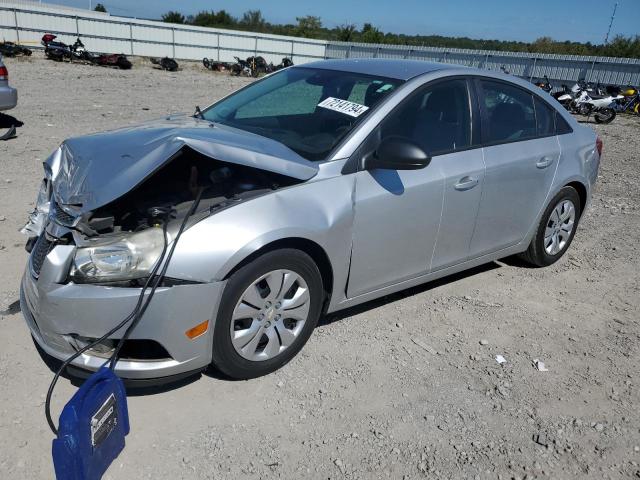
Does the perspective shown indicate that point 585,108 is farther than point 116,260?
Yes

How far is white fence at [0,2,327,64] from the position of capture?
24344 millimetres

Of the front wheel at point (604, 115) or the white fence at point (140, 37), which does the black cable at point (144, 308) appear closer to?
the front wheel at point (604, 115)

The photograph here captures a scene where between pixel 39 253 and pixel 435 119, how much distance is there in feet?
8.51

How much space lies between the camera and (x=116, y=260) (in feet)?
8.42

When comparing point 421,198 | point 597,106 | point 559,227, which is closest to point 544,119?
point 559,227

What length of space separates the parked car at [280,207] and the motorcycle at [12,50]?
806 inches

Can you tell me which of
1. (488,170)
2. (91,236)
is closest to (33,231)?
(91,236)

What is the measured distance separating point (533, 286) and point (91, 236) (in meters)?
3.60

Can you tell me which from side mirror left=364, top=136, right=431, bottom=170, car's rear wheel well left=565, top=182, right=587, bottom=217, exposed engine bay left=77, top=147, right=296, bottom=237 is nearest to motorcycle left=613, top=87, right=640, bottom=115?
car's rear wheel well left=565, top=182, right=587, bottom=217

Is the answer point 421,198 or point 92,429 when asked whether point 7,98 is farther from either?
point 92,429

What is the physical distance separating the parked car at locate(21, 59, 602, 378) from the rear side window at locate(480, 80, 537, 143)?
14 mm

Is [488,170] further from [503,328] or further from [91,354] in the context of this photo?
[91,354]

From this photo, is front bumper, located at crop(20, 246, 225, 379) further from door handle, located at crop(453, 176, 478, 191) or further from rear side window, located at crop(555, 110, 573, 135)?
rear side window, located at crop(555, 110, 573, 135)

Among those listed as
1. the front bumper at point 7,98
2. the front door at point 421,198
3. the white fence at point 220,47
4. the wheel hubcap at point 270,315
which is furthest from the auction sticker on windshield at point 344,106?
the white fence at point 220,47
